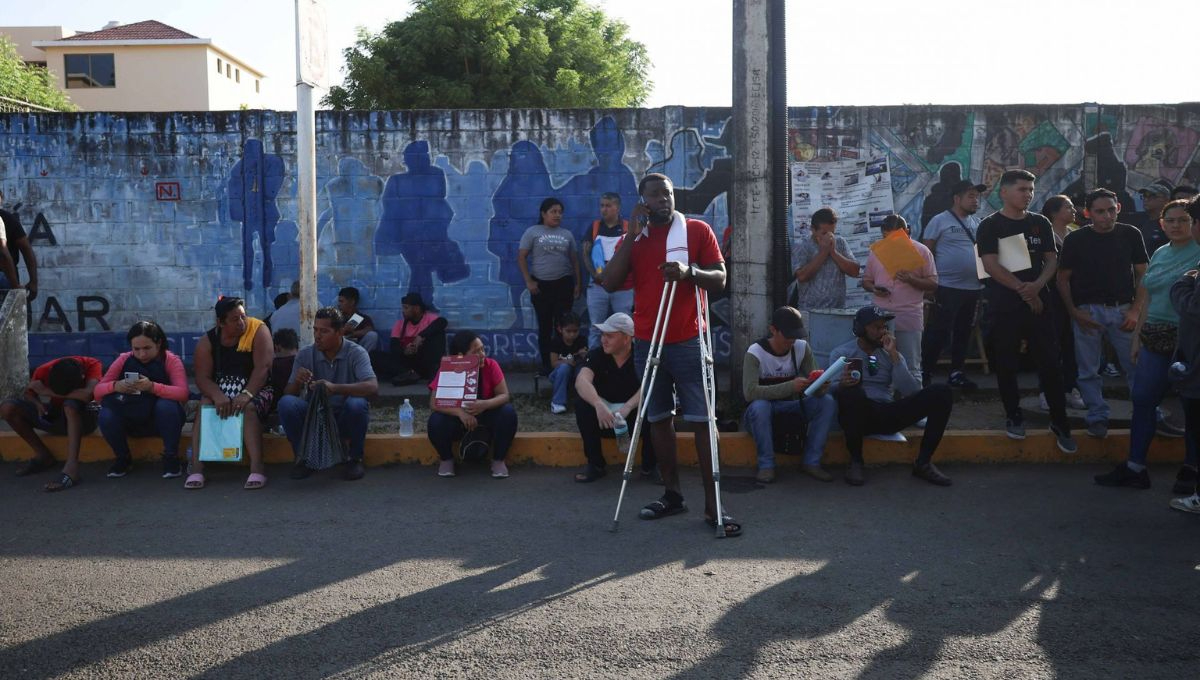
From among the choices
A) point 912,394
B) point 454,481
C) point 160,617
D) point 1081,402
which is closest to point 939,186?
point 1081,402

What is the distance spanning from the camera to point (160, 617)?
14.5 feet

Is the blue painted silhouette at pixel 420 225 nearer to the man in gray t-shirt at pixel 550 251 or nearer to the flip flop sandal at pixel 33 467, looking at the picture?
the man in gray t-shirt at pixel 550 251

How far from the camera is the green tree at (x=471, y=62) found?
2972 centimetres

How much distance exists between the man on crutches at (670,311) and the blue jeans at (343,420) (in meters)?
2.24

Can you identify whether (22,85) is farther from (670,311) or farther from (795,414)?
(670,311)

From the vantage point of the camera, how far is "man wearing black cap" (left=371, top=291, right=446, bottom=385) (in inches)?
410

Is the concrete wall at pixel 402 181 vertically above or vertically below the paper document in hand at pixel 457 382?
above

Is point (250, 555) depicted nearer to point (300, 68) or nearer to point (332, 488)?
point (332, 488)

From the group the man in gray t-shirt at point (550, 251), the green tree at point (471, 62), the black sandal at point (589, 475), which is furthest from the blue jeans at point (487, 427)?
the green tree at point (471, 62)

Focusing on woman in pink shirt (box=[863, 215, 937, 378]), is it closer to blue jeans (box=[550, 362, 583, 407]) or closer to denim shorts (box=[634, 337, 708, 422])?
blue jeans (box=[550, 362, 583, 407])

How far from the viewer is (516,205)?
11.0 m

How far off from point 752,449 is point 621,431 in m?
1.24

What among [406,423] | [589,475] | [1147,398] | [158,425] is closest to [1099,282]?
[1147,398]

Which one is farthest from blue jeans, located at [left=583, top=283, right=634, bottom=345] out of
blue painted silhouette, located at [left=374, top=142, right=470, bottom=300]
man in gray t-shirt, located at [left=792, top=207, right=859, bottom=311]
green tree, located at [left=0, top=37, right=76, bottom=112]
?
green tree, located at [left=0, top=37, right=76, bottom=112]
